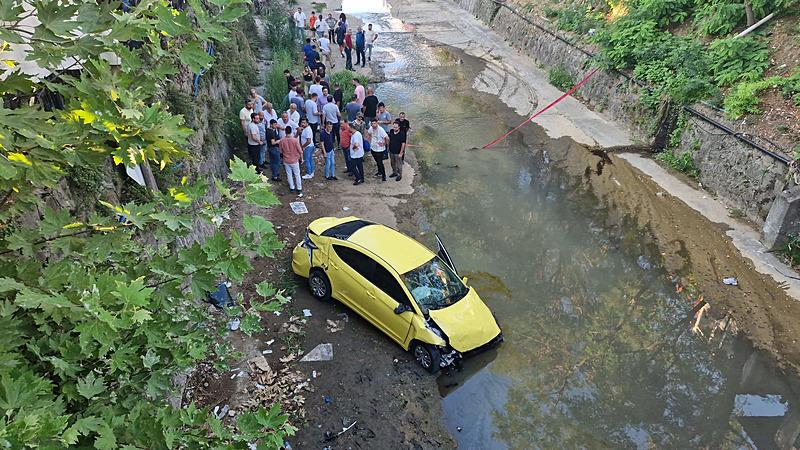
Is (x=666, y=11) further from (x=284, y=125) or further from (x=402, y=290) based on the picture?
(x=402, y=290)

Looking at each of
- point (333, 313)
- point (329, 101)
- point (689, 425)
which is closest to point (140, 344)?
point (333, 313)

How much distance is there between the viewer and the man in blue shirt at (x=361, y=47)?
65.9ft

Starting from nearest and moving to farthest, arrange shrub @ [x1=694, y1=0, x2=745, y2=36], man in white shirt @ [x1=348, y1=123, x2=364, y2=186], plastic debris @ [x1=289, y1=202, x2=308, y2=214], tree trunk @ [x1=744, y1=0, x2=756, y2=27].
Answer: plastic debris @ [x1=289, y1=202, x2=308, y2=214], man in white shirt @ [x1=348, y1=123, x2=364, y2=186], tree trunk @ [x1=744, y1=0, x2=756, y2=27], shrub @ [x1=694, y1=0, x2=745, y2=36]

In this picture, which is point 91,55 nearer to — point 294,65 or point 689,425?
point 689,425

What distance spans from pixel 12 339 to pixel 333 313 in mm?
6179

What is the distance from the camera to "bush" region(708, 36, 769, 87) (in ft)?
42.7

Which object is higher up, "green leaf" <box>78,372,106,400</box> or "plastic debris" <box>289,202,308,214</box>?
"green leaf" <box>78,372,106,400</box>

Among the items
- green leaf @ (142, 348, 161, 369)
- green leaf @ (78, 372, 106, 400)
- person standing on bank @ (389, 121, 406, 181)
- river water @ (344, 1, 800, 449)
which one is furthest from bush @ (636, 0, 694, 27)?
green leaf @ (78, 372, 106, 400)

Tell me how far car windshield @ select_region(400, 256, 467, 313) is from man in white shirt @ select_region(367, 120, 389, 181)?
4904mm

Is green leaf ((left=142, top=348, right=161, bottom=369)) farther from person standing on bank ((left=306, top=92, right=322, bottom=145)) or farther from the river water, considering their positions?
person standing on bank ((left=306, top=92, right=322, bottom=145))

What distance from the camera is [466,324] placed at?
771 cm

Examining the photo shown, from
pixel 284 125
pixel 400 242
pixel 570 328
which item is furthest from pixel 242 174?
pixel 284 125

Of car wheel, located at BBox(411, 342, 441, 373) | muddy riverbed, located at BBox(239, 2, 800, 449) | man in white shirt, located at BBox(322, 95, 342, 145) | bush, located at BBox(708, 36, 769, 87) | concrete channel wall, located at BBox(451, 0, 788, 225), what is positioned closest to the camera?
muddy riverbed, located at BBox(239, 2, 800, 449)

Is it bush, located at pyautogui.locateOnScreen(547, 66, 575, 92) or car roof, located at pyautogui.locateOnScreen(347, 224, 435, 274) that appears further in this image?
bush, located at pyautogui.locateOnScreen(547, 66, 575, 92)
